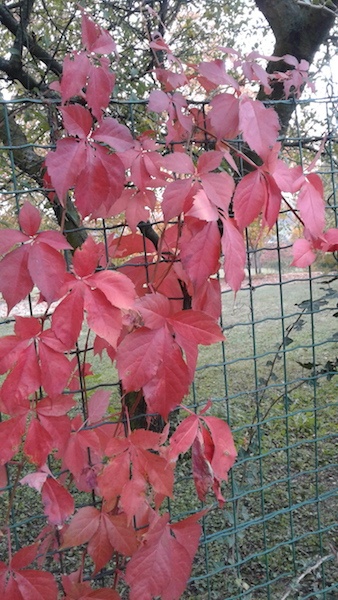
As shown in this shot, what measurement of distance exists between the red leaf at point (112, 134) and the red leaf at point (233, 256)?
0.83ft

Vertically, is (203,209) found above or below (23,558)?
above

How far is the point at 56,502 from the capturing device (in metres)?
1.09

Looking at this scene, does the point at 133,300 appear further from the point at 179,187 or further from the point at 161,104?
the point at 161,104

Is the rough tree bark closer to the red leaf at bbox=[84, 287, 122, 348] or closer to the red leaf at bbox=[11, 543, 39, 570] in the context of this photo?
the red leaf at bbox=[84, 287, 122, 348]

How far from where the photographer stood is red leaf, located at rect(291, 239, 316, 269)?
1.40 m

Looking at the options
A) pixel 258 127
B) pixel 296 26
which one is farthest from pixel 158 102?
pixel 296 26

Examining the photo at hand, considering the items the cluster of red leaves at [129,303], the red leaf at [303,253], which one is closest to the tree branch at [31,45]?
the cluster of red leaves at [129,303]

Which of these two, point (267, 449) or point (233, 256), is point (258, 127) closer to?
point (233, 256)

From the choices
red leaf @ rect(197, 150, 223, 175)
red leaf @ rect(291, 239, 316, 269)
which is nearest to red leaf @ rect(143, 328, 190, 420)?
red leaf @ rect(197, 150, 223, 175)

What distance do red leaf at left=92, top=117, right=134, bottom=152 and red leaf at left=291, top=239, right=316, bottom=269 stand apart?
0.62m

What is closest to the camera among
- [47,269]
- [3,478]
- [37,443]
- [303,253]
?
[47,269]

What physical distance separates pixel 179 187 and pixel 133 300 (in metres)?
0.24

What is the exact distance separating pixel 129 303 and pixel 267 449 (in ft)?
8.67

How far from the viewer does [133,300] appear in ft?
3.11
